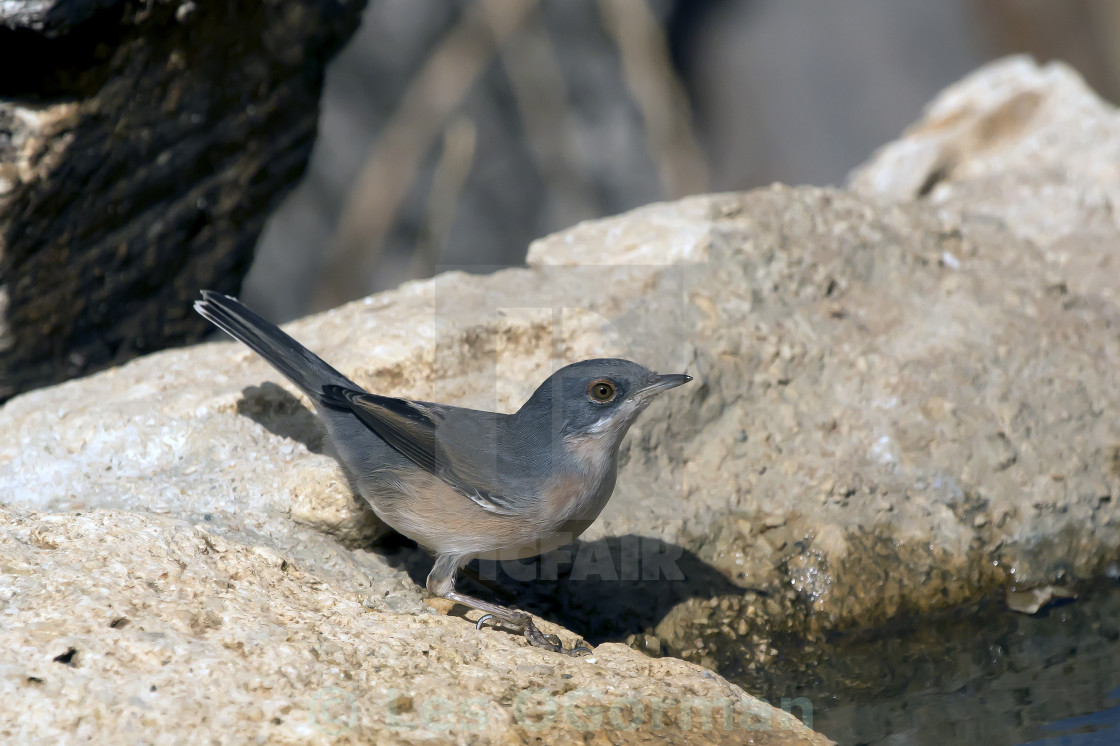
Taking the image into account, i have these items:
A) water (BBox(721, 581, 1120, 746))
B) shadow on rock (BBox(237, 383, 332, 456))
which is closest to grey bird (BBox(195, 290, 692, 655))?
shadow on rock (BBox(237, 383, 332, 456))

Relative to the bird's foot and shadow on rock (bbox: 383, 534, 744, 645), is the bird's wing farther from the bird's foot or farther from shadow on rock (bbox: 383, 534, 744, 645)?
shadow on rock (bbox: 383, 534, 744, 645)

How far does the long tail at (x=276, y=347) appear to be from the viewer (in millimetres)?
3998

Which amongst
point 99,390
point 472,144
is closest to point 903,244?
point 99,390

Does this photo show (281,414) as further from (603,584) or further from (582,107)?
(582,107)

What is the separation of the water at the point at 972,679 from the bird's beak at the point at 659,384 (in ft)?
3.65

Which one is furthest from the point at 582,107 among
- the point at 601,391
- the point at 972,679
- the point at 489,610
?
the point at 972,679

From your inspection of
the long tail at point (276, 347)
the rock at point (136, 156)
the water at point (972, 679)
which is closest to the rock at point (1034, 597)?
the water at point (972, 679)

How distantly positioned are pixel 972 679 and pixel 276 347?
299cm

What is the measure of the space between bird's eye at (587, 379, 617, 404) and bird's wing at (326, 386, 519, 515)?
431 mm

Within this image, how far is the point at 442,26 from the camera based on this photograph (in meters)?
9.65

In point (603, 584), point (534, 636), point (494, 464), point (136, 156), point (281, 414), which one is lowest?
point (534, 636)

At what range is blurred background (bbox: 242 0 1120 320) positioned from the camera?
31.5 feet

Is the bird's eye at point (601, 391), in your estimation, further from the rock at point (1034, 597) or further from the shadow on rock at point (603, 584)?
the rock at point (1034, 597)

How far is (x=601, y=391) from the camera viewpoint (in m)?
3.82
